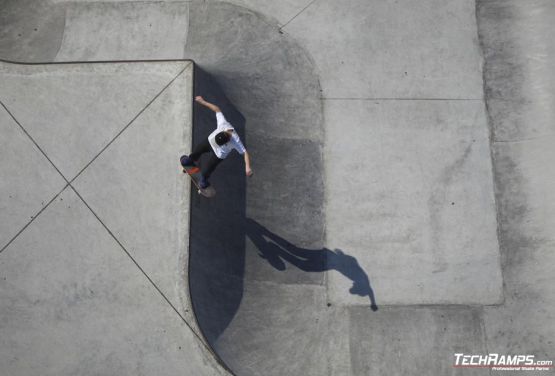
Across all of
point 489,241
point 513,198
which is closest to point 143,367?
point 489,241

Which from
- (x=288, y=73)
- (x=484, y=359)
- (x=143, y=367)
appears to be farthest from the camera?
(x=288, y=73)

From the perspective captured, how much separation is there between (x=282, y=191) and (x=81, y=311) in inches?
162

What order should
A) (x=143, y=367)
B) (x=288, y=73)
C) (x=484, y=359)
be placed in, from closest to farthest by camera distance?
(x=143, y=367), (x=484, y=359), (x=288, y=73)

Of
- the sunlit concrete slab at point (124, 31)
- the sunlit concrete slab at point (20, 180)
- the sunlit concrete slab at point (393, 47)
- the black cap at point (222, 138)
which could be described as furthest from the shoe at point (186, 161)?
the sunlit concrete slab at point (393, 47)

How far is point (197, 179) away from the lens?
6918mm

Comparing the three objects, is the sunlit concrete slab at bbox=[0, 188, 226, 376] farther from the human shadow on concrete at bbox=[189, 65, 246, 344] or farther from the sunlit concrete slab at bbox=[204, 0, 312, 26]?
the sunlit concrete slab at bbox=[204, 0, 312, 26]

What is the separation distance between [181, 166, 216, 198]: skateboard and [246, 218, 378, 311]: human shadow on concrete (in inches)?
39.4

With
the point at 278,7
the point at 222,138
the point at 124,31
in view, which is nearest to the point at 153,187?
the point at 222,138

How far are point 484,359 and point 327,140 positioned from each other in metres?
4.91

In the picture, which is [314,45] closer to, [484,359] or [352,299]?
[352,299]

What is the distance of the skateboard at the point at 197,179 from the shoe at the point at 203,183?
0.18ft

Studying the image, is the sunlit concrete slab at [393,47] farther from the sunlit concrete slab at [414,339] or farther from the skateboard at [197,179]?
the sunlit concrete slab at [414,339]

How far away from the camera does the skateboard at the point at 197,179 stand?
664 cm

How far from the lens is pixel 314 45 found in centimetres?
852
